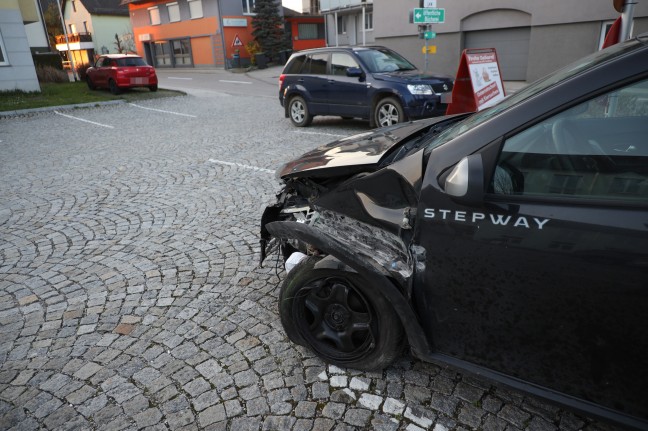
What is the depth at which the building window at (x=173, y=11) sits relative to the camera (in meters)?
37.8

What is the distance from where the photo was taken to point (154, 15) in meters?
40.1

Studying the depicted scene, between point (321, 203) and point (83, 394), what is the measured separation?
1755 millimetres

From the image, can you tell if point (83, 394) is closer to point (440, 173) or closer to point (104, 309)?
point (104, 309)

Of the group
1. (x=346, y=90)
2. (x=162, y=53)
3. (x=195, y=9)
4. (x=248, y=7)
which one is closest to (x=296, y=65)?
(x=346, y=90)

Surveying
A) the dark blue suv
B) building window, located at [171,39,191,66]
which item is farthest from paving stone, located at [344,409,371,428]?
building window, located at [171,39,191,66]

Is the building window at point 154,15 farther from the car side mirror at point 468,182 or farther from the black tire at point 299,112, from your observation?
the car side mirror at point 468,182

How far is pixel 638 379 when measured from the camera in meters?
1.72

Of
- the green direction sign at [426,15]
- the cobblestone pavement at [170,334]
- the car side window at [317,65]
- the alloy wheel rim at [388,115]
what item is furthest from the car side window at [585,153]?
the green direction sign at [426,15]

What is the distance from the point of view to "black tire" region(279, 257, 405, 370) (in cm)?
238

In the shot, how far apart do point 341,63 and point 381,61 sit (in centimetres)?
88

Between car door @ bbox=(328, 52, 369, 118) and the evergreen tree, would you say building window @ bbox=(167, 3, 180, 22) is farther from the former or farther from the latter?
car door @ bbox=(328, 52, 369, 118)

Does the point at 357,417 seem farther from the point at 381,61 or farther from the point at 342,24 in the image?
the point at 342,24

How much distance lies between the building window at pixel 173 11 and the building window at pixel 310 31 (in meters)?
10.5

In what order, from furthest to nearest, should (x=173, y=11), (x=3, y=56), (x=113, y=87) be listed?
(x=173, y=11) < (x=113, y=87) < (x=3, y=56)
